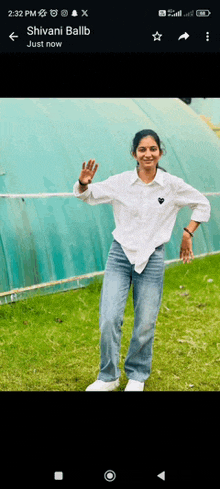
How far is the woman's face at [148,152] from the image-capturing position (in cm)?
388

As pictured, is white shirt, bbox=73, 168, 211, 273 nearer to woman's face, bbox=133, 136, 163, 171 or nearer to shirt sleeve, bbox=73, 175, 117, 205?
shirt sleeve, bbox=73, 175, 117, 205

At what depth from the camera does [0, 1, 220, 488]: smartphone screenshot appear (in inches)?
78.8

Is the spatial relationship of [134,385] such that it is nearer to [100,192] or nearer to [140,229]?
[140,229]

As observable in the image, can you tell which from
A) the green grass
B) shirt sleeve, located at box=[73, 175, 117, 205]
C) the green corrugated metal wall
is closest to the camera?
shirt sleeve, located at box=[73, 175, 117, 205]

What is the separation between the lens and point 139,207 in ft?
13.0

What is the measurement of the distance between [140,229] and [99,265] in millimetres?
5087

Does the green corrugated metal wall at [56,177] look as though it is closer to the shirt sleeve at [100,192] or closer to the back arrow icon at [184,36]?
the shirt sleeve at [100,192]

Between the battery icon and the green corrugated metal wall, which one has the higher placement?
the battery icon

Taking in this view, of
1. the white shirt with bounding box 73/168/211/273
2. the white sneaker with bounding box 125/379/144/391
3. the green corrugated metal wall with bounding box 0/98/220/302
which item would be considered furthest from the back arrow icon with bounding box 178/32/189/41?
the green corrugated metal wall with bounding box 0/98/220/302

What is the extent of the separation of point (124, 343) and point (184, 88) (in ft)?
14.7

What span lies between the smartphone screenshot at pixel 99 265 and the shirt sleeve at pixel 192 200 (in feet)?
0.04

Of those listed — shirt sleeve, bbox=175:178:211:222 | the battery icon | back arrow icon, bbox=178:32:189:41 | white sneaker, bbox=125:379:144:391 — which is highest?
the battery icon
